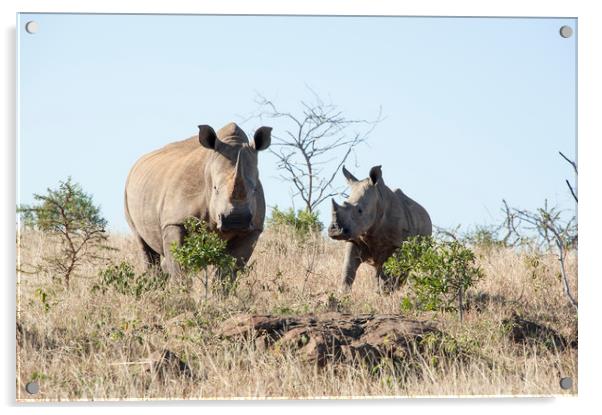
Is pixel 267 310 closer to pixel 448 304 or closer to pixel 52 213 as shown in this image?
pixel 448 304

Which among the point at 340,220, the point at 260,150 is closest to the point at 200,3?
the point at 260,150

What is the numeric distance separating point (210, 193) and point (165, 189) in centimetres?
75

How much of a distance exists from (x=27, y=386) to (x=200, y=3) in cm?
256

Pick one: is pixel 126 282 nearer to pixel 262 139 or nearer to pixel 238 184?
pixel 238 184

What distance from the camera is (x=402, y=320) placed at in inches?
339

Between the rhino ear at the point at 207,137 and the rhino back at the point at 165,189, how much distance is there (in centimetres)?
32

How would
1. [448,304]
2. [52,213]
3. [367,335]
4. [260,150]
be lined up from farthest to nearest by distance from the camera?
[52,213] < [260,150] < [448,304] < [367,335]

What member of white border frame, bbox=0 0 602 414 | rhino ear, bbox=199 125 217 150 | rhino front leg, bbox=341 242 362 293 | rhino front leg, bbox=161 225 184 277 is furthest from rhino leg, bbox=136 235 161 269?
white border frame, bbox=0 0 602 414

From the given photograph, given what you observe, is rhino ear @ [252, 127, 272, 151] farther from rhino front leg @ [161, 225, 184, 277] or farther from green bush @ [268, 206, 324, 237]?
green bush @ [268, 206, 324, 237]

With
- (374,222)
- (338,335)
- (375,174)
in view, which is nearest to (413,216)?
(374,222)

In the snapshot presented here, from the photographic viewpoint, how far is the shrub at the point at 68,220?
10477 mm

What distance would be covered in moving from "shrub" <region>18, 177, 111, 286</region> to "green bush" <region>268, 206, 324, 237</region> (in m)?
2.68

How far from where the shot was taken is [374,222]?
11719 mm

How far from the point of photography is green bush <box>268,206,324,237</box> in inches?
529
